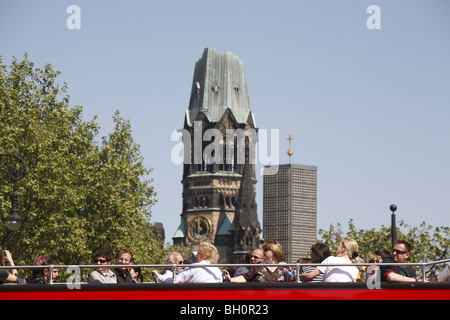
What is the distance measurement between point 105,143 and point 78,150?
2578mm

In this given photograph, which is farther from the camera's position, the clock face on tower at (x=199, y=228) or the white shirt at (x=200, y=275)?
the clock face on tower at (x=199, y=228)

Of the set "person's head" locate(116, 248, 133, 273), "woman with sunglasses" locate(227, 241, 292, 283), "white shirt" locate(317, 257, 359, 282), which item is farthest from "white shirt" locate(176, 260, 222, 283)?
"white shirt" locate(317, 257, 359, 282)

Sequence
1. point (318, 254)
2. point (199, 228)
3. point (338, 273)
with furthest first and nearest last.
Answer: point (199, 228), point (318, 254), point (338, 273)

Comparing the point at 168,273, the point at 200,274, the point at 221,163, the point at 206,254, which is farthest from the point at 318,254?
the point at 221,163

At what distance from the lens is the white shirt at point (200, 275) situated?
41.9 ft

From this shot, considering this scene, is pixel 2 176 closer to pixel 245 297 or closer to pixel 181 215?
pixel 245 297

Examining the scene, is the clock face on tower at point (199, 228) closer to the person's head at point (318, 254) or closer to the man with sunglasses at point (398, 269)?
the person's head at point (318, 254)

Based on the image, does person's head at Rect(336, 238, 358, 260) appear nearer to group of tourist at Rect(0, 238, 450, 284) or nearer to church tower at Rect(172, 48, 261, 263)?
group of tourist at Rect(0, 238, 450, 284)

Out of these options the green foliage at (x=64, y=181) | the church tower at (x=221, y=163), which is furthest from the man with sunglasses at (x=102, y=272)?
the church tower at (x=221, y=163)

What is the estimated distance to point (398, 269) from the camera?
1287 centimetres

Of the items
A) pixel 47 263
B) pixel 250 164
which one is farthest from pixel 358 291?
pixel 250 164

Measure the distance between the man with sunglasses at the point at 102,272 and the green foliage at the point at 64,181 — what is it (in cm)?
2571

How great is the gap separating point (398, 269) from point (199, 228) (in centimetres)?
17791

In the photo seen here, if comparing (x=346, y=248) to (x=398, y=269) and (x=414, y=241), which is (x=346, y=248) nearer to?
(x=398, y=269)
